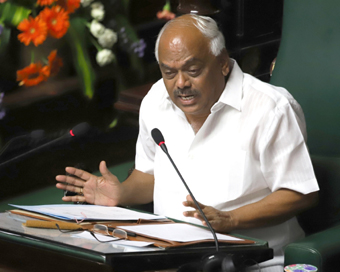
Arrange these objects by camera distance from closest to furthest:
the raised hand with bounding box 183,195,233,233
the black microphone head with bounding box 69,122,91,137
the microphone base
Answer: the microphone base < the raised hand with bounding box 183,195,233,233 < the black microphone head with bounding box 69,122,91,137

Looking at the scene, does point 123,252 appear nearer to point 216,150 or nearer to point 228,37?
point 216,150

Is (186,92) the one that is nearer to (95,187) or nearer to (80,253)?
(95,187)

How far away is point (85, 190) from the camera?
1.80 m

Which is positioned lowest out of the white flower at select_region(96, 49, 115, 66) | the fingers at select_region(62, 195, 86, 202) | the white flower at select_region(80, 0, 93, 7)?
the fingers at select_region(62, 195, 86, 202)

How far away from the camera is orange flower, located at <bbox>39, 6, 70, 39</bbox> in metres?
2.48

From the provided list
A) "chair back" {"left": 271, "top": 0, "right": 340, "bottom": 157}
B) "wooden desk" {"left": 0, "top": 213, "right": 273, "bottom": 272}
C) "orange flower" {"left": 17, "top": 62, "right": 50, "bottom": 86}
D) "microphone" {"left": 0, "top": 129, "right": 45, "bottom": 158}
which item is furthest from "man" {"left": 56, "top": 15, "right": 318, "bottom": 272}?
"orange flower" {"left": 17, "top": 62, "right": 50, "bottom": 86}

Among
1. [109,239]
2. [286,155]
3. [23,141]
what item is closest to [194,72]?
[286,155]

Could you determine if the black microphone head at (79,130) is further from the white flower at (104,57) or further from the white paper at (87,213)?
the white flower at (104,57)

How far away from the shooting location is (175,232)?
53.7 inches

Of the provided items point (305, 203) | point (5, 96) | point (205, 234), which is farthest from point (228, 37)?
point (205, 234)

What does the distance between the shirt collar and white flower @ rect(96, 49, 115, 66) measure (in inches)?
39.7

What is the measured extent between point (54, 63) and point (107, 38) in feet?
1.07

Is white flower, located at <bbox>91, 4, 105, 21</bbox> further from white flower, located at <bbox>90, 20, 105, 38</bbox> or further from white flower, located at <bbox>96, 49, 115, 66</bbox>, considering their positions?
white flower, located at <bbox>96, 49, 115, 66</bbox>

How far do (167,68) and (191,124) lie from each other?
24 cm
